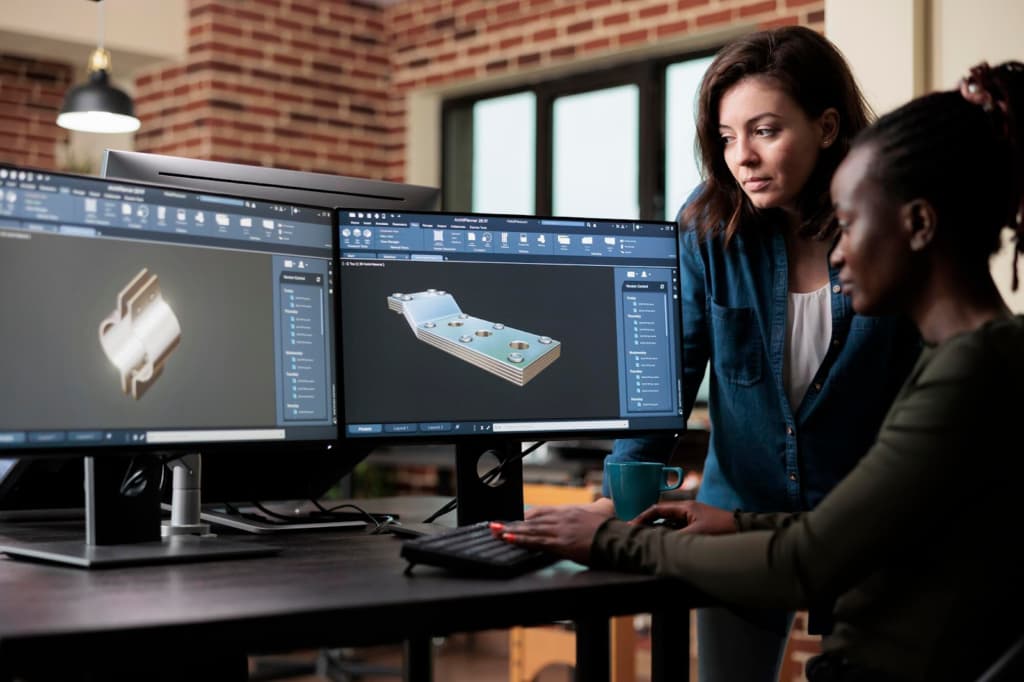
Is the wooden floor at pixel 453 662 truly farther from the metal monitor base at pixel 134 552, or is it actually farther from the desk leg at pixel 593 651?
the metal monitor base at pixel 134 552

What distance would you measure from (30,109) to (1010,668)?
5.78 metres

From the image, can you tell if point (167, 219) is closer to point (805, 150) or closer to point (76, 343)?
point (76, 343)

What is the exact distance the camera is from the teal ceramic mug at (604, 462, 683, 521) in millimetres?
1722

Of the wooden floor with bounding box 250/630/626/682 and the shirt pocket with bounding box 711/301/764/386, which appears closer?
the shirt pocket with bounding box 711/301/764/386

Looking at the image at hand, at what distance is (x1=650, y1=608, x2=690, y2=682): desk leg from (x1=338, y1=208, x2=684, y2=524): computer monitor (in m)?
0.34

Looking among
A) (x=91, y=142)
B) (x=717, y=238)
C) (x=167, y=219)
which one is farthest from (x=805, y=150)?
(x=91, y=142)

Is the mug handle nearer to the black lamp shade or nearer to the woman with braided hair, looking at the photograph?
the woman with braided hair

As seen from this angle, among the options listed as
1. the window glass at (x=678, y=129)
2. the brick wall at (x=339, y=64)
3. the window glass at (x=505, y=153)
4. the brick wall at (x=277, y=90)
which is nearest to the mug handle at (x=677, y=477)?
the window glass at (x=678, y=129)

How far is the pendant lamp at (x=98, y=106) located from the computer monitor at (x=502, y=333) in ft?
10.2

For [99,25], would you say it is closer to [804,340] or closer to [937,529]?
[804,340]

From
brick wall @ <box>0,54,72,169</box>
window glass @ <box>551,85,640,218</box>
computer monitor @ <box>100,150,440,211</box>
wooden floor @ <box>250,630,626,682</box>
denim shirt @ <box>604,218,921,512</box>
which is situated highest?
brick wall @ <box>0,54,72,169</box>

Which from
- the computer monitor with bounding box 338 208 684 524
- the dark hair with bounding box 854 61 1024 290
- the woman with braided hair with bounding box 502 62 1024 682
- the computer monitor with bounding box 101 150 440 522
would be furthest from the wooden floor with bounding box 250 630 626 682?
the dark hair with bounding box 854 61 1024 290

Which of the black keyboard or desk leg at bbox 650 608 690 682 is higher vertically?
the black keyboard

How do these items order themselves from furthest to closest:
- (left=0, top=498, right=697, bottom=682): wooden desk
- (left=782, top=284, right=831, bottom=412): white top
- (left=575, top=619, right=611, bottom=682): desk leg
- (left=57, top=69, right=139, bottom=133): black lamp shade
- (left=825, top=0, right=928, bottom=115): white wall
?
(left=57, top=69, right=139, bottom=133): black lamp shade < (left=825, top=0, right=928, bottom=115): white wall < (left=782, top=284, right=831, bottom=412): white top < (left=575, top=619, right=611, bottom=682): desk leg < (left=0, top=498, right=697, bottom=682): wooden desk
